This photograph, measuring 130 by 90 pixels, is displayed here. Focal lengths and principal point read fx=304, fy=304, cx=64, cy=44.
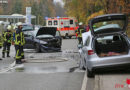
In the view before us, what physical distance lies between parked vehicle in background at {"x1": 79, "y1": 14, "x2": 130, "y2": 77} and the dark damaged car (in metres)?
8.31

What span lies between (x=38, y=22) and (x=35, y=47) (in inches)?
3614

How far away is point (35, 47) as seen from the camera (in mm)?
19281

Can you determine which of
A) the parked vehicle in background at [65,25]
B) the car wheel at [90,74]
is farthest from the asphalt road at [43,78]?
the parked vehicle in background at [65,25]

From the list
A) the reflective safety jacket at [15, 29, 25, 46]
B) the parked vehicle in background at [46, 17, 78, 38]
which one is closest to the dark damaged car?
Result: the reflective safety jacket at [15, 29, 25, 46]

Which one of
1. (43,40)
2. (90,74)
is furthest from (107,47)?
(43,40)

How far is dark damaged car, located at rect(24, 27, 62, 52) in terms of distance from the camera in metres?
18.9

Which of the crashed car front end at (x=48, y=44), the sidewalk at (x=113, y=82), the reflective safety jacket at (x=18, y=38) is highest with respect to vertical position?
the reflective safety jacket at (x=18, y=38)

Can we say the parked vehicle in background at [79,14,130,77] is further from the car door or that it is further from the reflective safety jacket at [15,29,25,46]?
the car door

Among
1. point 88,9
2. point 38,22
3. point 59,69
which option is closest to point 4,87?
point 59,69

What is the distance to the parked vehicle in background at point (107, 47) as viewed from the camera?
9.09m

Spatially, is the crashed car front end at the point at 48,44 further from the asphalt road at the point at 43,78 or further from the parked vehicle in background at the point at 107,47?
the parked vehicle in background at the point at 107,47

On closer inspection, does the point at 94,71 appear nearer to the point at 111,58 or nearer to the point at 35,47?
the point at 111,58

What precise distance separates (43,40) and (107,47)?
30.1 feet

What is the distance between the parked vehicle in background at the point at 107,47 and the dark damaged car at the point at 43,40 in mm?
8313
